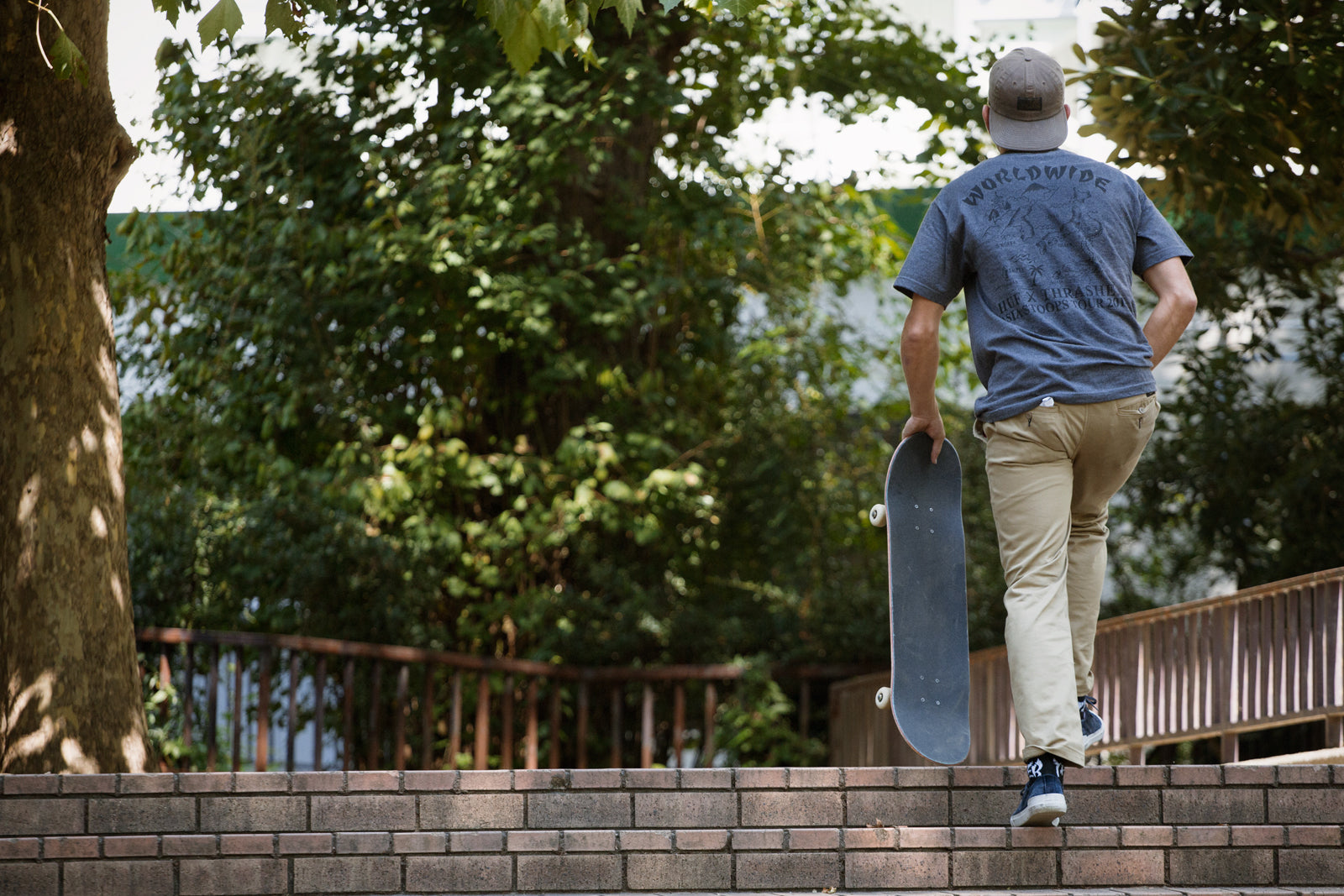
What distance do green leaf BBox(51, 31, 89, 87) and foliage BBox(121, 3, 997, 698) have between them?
11.9 ft

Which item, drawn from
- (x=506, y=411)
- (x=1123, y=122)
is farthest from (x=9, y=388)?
(x=1123, y=122)

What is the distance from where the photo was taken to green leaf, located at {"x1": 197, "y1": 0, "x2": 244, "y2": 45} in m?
4.16

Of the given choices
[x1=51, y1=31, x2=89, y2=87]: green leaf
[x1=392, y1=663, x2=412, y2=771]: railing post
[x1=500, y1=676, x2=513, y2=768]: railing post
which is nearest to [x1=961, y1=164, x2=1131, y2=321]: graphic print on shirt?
[x1=51, y1=31, x2=89, y2=87]: green leaf

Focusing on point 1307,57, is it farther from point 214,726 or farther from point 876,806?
point 214,726

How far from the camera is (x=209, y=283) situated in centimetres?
963

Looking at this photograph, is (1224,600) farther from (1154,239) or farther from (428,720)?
(428,720)

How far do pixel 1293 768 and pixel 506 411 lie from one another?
23.8 ft

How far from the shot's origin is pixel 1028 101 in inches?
142

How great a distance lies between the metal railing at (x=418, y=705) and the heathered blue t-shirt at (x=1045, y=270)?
4829 millimetres

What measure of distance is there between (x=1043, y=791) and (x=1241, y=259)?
25.9 ft

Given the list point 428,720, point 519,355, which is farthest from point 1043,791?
point 519,355

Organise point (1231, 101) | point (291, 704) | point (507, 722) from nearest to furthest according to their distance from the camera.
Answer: point (1231, 101)
point (291, 704)
point (507, 722)

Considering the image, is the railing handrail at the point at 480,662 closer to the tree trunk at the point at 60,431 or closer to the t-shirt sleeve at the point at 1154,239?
the tree trunk at the point at 60,431

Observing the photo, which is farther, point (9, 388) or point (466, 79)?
point (466, 79)
